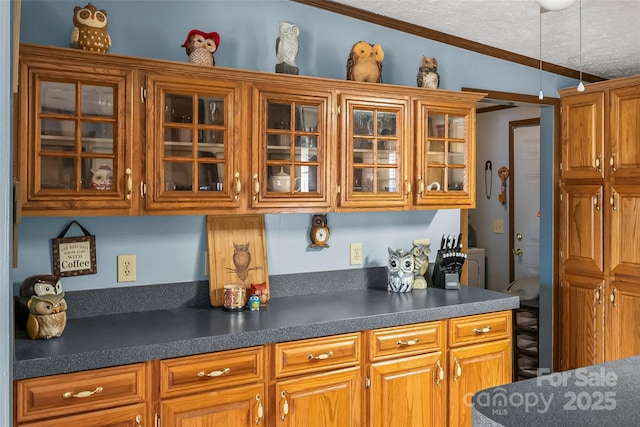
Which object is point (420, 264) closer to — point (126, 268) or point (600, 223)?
point (600, 223)

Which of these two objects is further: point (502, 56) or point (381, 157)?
point (502, 56)

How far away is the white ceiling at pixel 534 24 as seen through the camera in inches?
118

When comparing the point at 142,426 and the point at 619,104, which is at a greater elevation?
the point at 619,104

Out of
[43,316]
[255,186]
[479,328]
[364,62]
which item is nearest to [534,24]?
[364,62]

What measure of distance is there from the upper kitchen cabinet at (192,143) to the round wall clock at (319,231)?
2.06 feet

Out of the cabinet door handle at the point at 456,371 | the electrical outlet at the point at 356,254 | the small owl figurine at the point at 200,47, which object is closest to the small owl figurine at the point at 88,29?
the small owl figurine at the point at 200,47

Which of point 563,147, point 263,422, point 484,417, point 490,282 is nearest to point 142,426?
point 263,422

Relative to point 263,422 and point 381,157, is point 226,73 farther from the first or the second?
point 263,422

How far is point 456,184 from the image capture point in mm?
3240

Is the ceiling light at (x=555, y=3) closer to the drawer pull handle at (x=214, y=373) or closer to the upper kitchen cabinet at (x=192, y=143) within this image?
the upper kitchen cabinet at (x=192, y=143)

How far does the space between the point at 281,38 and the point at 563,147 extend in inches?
91.4

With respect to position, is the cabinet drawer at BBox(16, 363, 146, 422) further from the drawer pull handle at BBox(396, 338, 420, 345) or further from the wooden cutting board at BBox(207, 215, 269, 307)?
the drawer pull handle at BBox(396, 338, 420, 345)

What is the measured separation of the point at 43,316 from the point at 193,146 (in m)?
0.92

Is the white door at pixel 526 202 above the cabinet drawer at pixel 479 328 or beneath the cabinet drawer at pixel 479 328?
above
